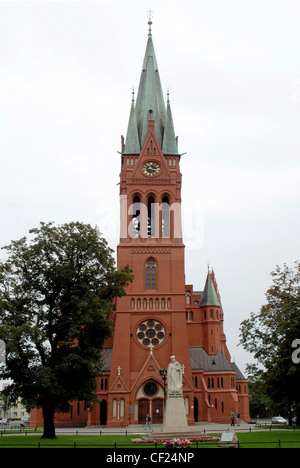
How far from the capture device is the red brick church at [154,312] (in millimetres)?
55625

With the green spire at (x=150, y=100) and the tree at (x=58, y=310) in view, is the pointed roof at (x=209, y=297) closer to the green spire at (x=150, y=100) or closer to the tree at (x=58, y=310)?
the green spire at (x=150, y=100)

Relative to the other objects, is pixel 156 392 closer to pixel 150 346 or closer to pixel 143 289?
pixel 150 346

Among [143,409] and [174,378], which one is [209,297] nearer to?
[143,409]

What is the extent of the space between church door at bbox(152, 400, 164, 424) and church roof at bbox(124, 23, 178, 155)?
30.0 m

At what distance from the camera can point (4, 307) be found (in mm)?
33750

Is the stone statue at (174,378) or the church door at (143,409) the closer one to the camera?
the stone statue at (174,378)

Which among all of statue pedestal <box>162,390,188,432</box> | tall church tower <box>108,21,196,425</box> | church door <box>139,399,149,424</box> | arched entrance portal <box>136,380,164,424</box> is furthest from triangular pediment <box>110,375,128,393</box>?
statue pedestal <box>162,390,188,432</box>

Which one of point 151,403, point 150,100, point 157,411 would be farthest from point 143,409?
point 150,100

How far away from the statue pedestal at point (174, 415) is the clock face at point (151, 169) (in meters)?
37.3

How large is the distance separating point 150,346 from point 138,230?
14.4m

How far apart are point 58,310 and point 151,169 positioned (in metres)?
32.3

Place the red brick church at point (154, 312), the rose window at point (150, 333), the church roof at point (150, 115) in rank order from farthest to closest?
the church roof at point (150, 115)
the rose window at point (150, 333)
the red brick church at point (154, 312)

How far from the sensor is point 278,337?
3959cm

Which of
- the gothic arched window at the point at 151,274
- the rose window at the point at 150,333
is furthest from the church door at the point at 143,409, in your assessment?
the gothic arched window at the point at 151,274
